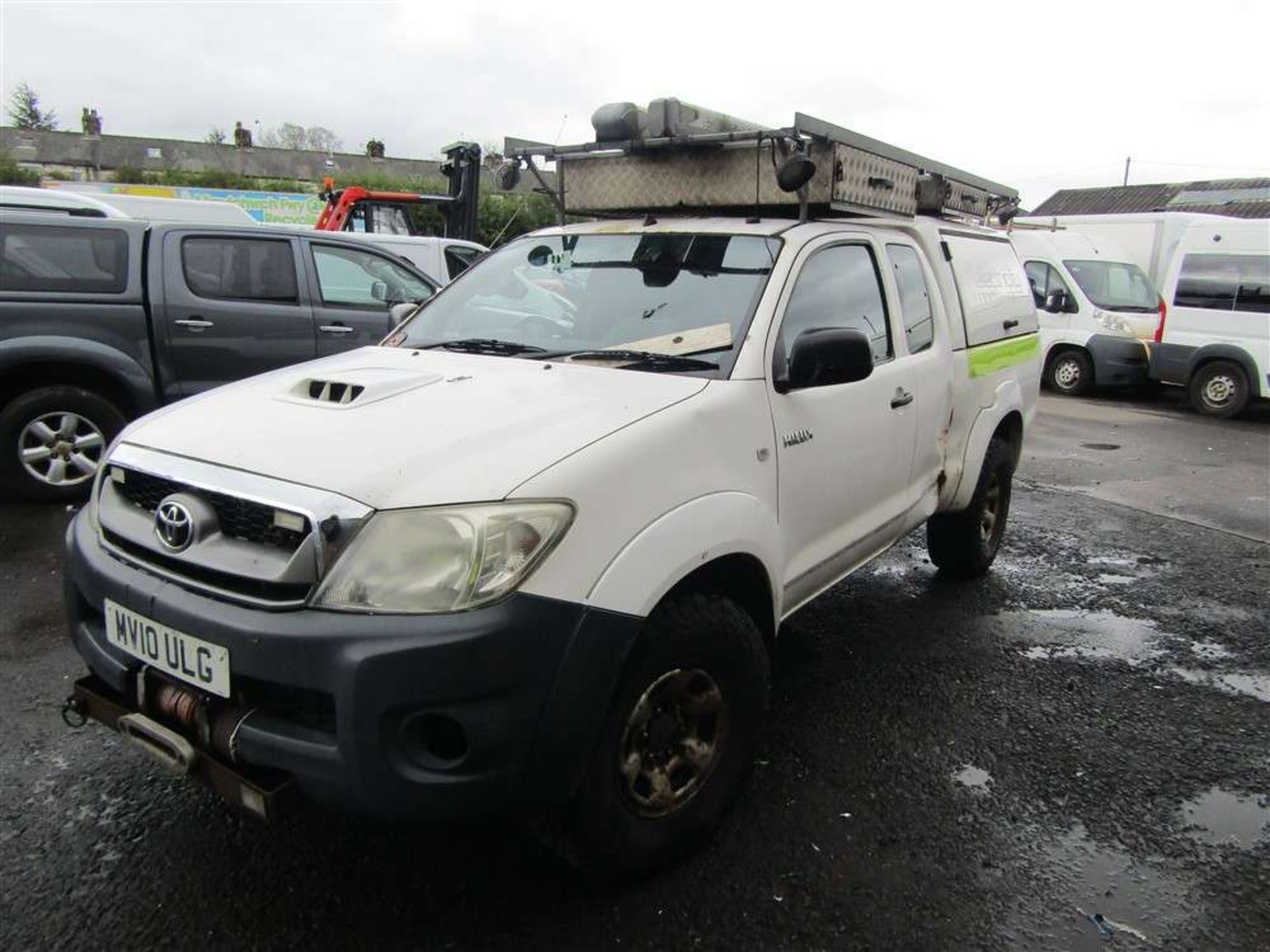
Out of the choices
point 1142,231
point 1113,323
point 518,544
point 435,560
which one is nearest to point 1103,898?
point 518,544

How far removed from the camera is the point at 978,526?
481 centimetres

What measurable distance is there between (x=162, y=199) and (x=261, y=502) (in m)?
12.7

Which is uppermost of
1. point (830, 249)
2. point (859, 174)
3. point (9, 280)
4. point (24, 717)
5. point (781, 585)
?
point (859, 174)

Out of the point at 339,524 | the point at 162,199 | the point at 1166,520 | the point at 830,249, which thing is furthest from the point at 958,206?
the point at 162,199

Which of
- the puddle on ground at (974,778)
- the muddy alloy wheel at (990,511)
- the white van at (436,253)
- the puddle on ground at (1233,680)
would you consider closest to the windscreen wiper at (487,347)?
A: the puddle on ground at (974,778)

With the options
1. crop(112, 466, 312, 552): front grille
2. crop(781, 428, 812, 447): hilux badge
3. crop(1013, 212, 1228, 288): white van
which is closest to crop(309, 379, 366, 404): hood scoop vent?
crop(112, 466, 312, 552): front grille

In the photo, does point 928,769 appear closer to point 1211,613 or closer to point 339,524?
point 339,524

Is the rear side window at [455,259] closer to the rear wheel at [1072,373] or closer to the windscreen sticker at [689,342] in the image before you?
the windscreen sticker at [689,342]

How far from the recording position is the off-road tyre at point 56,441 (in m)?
5.51

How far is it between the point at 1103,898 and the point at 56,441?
6.01 metres

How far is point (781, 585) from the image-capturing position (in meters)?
2.83

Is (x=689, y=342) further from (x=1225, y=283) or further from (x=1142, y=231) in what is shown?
(x=1142, y=231)

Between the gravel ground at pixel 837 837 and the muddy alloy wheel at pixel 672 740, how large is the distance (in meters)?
0.26

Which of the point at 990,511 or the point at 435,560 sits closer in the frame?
the point at 435,560
